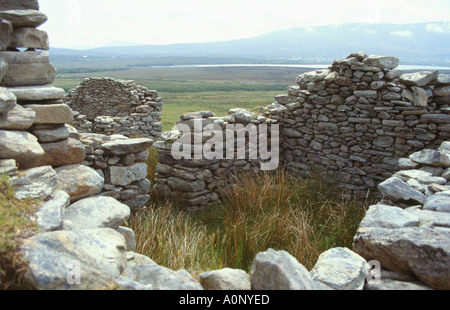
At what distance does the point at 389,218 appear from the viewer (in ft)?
9.11

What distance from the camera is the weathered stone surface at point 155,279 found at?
6.29 feet

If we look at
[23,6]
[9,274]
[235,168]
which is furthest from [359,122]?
[9,274]

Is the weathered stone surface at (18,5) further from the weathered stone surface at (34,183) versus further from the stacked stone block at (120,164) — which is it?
the stacked stone block at (120,164)

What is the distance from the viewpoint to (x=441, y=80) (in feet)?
19.6

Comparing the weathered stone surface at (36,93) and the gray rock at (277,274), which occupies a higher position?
the weathered stone surface at (36,93)

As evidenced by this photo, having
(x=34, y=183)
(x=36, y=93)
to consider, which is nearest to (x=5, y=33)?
(x=36, y=93)

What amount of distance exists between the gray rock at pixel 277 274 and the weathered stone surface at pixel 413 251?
0.69 meters

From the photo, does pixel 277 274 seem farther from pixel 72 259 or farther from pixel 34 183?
pixel 34 183

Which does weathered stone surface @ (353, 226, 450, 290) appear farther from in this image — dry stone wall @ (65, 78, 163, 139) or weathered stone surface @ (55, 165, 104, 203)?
dry stone wall @ (65, 78, 163, 139)

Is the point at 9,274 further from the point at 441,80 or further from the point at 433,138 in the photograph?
the point at 441,80

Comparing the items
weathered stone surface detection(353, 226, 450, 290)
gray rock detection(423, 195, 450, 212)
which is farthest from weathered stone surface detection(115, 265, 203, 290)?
gray rock detection(423, 195, 450, 212)

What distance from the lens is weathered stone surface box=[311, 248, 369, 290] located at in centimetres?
219

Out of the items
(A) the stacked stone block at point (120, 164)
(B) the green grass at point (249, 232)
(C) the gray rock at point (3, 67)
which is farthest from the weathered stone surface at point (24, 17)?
(B) the green grass at point (249, 232)

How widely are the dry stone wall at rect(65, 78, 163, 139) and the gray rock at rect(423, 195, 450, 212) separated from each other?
8.29 meters
